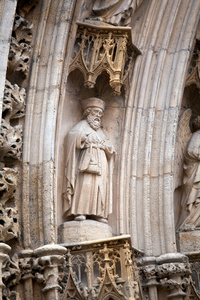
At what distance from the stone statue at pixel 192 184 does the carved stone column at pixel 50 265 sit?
6.70ft

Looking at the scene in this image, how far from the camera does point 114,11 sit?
745 centimetres

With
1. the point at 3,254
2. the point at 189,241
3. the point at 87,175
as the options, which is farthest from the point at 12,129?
the point at 189,241

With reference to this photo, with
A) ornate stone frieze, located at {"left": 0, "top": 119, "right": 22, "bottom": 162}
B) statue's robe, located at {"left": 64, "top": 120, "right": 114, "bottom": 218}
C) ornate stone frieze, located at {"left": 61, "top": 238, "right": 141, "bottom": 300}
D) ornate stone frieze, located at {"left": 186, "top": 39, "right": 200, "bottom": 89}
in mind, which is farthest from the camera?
ornate stone frieze, located at {"left": 186, "top": 39, "right": 200, "bottom": 89}

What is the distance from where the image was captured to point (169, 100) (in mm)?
7707

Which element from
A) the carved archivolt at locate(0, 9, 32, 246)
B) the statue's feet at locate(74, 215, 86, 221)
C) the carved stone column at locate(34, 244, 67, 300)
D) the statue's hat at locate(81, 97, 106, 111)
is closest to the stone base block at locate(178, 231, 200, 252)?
the statue's feet at locate(74, 215, 86, 221)

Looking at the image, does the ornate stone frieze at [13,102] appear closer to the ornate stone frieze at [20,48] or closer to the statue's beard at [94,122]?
the ornate stone frieze at [20,48]

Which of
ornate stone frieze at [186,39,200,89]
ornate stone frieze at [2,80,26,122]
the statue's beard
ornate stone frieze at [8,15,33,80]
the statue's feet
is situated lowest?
the statue's feet

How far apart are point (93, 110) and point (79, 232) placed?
1.33 meters

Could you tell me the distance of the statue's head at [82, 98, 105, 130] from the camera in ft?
23.7

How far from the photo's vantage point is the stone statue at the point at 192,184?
7691 mm

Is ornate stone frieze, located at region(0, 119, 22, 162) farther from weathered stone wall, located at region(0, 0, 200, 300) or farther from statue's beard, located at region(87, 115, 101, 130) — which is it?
statue's beard, located at region(87, 115, 101, 130)

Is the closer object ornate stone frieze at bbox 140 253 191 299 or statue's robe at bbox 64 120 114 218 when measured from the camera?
statue's robe at bbox 64 120 114 218

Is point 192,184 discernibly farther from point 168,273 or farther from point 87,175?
point 87,175

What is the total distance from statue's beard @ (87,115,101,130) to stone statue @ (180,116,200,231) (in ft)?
4.28
